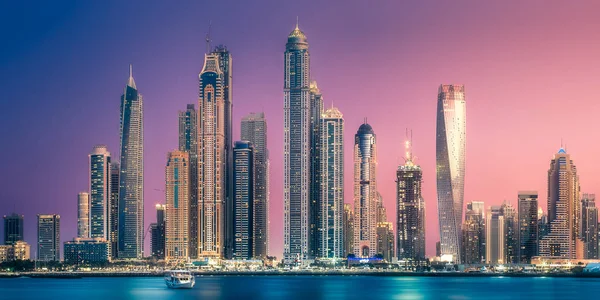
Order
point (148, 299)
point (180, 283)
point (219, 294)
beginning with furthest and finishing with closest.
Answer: point (180, 283) < point (219, 294) < point (148, 299)

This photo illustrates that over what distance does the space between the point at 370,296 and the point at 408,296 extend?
234 inches

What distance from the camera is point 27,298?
500 ft

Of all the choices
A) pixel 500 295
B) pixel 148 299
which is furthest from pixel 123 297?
pixel 500 295

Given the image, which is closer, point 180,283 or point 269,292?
point 269,292

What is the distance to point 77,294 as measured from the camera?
166 metres

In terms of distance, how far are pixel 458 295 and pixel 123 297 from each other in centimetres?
5246

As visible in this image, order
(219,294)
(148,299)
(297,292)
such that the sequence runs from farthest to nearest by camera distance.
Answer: (297,292)
(219,294)
(148,299)

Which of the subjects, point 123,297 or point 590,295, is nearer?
point 123,297

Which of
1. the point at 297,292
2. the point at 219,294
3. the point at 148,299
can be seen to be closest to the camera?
the point at 148,299

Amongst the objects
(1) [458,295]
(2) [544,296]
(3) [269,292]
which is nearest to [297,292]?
(3) [269,292]

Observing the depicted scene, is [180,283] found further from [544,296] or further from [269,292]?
[544,296]

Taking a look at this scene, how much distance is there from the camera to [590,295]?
166 m

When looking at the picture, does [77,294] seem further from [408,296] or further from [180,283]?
[408,296]

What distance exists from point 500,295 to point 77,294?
67.8 m
